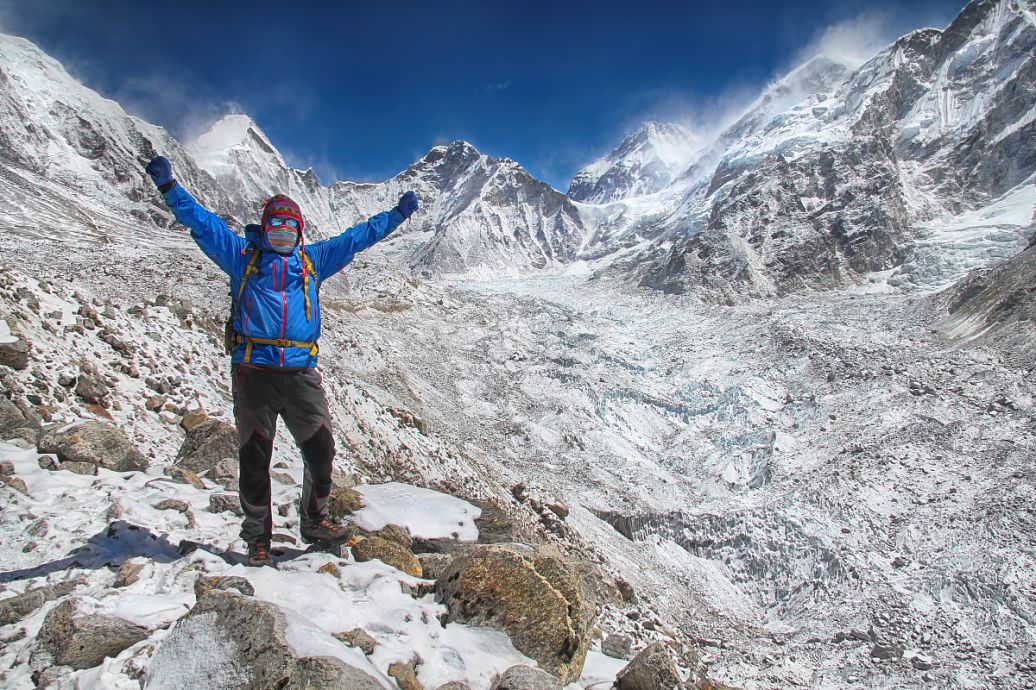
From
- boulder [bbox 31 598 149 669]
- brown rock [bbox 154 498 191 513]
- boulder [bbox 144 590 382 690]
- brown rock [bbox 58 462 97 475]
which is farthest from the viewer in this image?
brown rock [bbox 58 462 97 475]

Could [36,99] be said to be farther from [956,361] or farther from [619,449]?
[956,361]

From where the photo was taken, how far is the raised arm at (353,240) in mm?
4812

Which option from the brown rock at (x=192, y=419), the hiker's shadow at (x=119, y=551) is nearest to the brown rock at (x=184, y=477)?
the hiker's shadow at (x=119, y=551)

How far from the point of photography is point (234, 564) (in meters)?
4.18

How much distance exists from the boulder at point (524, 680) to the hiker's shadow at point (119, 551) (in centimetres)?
226

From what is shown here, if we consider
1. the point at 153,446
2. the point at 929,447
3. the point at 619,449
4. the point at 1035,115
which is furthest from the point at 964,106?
the point at 153,446

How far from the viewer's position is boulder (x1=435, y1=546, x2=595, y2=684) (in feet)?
13.6

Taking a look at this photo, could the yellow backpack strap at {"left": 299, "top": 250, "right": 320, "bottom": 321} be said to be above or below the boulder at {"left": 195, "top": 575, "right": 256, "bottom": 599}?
above

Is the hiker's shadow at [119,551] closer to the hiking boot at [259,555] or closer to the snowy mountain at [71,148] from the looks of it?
the hiking boot at [259,555]

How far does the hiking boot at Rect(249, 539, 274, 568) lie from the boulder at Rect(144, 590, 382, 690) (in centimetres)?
120

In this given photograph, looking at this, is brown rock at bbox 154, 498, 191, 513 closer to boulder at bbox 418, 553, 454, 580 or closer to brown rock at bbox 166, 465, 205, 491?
brown rock at bbox 166, 465, 205, 491

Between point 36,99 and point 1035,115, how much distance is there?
131 metres

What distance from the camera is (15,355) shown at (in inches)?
263

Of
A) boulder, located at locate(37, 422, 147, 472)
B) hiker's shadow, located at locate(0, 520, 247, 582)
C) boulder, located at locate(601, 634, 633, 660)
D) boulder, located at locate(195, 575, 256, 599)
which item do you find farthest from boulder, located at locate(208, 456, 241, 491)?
boulder, located at locate(601, 634, 633, 660)
